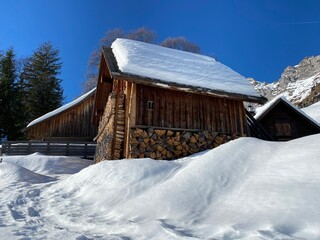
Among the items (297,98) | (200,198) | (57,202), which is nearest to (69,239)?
(200,198)

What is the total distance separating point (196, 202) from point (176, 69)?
309 inches

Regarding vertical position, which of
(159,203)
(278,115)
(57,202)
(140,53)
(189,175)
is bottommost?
(57,202)

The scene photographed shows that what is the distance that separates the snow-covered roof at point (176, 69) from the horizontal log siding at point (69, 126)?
949cm

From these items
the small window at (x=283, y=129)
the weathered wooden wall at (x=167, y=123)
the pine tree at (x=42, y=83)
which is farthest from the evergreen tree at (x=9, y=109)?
the small window at (x=283, y=129)

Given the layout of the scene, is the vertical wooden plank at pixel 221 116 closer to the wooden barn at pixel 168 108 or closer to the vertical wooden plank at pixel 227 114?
the wooden barn at pixel 168 108

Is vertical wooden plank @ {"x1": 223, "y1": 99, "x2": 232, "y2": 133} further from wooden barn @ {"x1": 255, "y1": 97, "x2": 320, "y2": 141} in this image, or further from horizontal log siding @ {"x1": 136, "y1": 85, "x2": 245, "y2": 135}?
wooden barn @ {"x1": 255, "y1": 97, "x2": 320, "y2": 141}

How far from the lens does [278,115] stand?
18250mm

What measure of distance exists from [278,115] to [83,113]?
48.6ft

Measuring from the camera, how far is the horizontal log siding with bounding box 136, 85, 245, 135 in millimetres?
9023

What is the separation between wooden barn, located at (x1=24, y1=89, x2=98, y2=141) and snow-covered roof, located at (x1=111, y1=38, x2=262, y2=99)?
917cm

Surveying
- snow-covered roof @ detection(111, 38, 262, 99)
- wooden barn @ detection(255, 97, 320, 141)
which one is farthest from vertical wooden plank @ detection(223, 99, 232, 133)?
wooden barn @ detection(255, 97, 320, 141)

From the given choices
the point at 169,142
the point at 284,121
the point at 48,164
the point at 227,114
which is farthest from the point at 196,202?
the point at 284,121

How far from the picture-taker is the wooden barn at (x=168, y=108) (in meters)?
8.60

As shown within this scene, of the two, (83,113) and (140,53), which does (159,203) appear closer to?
(140,53)
